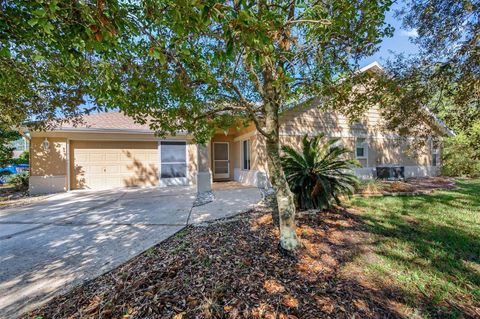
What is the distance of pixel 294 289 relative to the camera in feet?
8.07

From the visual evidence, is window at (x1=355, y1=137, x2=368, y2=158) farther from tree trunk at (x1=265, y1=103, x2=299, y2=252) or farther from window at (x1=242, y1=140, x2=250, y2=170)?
tree trunk at (x1=265, y1=103, x2=299, y2=252)

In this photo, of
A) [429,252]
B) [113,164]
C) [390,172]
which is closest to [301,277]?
[429,252]

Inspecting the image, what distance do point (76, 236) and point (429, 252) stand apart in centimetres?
629

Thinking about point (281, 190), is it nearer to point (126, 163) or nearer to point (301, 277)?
point (301, 277)

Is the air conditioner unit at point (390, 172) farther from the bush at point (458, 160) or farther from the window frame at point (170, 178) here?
the window frame at point (170, 178)

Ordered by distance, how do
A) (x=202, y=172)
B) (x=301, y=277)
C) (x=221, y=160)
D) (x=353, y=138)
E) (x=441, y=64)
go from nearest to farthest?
(x=301, y=277)
(x=441, y=64)
(x=202, y=172)
(x=353, y=138)
(x=221, y=160)

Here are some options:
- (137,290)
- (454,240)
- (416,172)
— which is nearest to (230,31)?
(137,290)

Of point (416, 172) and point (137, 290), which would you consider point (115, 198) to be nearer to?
point (137, 290)

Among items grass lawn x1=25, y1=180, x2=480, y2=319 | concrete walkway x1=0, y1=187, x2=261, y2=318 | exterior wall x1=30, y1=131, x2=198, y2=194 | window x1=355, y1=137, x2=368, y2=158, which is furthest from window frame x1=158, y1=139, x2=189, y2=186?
window x1=355, y1=137, x2=368, y2=158

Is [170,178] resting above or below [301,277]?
above

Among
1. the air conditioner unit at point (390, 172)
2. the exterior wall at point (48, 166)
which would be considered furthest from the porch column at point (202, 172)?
the air conditioner unit at point (390, 172)

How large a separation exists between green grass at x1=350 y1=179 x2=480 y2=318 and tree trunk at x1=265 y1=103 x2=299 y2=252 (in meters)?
1.07

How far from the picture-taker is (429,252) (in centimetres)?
338

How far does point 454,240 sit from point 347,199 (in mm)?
2509
